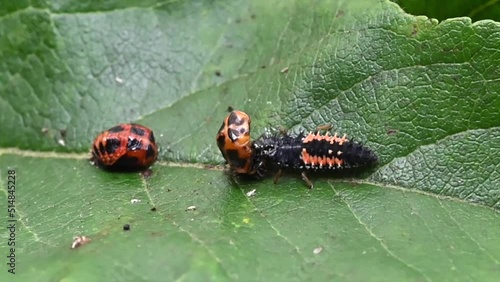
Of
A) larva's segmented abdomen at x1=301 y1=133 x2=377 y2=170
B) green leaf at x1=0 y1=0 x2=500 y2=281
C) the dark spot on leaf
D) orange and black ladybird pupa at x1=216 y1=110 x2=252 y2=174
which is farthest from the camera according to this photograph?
the dark spot on leaf

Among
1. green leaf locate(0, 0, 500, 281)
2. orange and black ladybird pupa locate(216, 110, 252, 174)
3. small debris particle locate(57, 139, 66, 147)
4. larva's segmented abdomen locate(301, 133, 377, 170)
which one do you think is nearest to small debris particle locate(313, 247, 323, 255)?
green leaf locate(0, 0, 500, 281)

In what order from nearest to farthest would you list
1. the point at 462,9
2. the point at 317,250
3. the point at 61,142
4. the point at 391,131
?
the point at 317,250
the point at 391,131
the point at 462,9
the point at 61,142

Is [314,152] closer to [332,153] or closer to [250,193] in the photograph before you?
[332,153]

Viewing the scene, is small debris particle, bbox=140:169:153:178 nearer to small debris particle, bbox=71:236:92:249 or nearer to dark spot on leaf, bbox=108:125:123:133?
dark spot on leaf, bbox=108:125:123:133

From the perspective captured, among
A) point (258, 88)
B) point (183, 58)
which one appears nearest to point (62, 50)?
point (183, 58)

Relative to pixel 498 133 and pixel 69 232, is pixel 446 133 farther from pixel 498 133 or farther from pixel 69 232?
pixel 69 232

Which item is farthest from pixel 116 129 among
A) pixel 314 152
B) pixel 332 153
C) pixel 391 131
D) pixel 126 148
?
pixel 391 131
